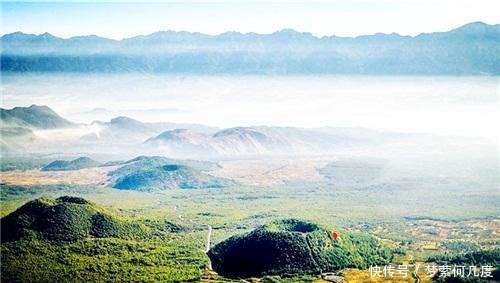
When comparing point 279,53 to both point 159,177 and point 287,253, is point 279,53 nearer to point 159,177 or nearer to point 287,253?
point 159,177

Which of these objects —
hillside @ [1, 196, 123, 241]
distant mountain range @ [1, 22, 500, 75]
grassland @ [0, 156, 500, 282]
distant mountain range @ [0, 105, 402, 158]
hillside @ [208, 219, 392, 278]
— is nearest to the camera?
grassland @ [0, 156, 500, 282]

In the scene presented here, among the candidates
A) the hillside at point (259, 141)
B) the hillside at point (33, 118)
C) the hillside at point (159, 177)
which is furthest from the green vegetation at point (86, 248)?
the hillside at point (259, 141)

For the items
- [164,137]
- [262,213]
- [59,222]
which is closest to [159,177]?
[262,213]

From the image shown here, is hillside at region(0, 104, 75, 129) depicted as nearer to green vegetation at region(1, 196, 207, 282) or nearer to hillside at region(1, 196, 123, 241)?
hillside at region(1, 196, 123, 241)

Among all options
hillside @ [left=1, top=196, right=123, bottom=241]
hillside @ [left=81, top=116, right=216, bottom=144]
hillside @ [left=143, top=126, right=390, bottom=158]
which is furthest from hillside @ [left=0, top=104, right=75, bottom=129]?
hillside @ [left=1, top=196, right=123, bottom=241]

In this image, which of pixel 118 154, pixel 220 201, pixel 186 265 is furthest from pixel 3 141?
pixel 186 265

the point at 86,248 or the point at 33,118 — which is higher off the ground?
the point at 33,118
